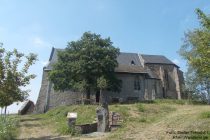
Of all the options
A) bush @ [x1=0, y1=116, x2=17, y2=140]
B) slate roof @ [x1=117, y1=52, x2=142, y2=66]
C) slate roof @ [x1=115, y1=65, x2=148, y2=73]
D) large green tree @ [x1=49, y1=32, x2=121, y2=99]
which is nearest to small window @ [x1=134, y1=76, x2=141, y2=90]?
slate roof @ [x1=115, y1=65, x2=148, y2=73]

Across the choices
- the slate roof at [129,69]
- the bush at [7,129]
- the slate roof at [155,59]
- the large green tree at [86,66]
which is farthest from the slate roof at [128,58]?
the bush at [7,129]

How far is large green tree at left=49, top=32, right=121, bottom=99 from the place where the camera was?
33875mm

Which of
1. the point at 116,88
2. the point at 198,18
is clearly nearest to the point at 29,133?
the point at 198,18

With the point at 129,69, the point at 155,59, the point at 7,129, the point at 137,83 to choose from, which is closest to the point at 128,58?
the point at 129,69

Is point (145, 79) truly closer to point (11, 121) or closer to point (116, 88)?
point (116, 88)

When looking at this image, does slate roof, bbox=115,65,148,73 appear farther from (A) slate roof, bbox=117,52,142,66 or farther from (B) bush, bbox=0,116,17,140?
(B) bush, bbox=0,116,17,140

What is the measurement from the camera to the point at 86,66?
33.9 meters

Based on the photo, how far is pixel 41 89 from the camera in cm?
3941

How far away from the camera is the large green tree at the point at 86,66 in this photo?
33.9 metres

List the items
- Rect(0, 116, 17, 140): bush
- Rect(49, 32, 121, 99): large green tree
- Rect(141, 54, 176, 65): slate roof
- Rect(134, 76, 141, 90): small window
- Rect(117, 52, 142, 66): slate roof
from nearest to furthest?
Rect(0, 116, 17, 140): bush < Rect(49, 32, 121, 99): large green tree < Rect(134, 76, 141, 90): small window < Rect(117, 52, 142, 66): slate roof < Rect(141, 54, 176, 65): slate roof

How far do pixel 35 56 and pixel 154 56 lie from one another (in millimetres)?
30945

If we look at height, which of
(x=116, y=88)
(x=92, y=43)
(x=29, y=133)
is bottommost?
(x=29, y=133)

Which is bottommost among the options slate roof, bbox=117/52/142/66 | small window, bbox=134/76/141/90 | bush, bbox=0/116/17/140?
bush, bbox=0/116/17/140

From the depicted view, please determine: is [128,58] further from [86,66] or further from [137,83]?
[86,66]
